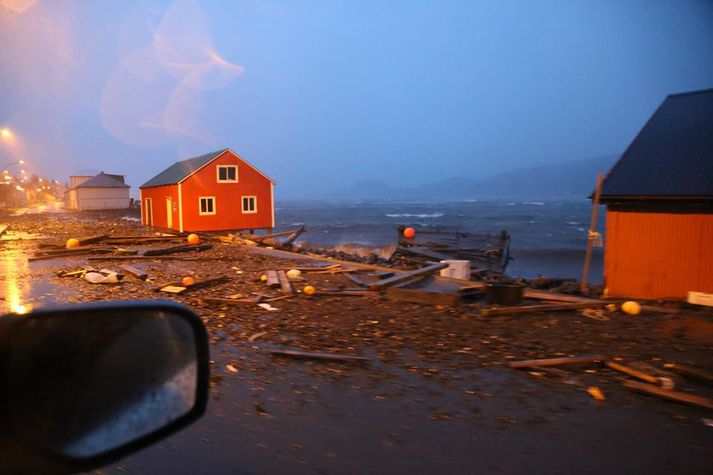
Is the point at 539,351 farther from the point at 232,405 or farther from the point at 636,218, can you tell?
the point at 636,218

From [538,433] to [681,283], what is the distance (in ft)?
37.8

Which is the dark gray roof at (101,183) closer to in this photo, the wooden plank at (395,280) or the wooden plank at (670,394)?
the wooden plank at (395,280)

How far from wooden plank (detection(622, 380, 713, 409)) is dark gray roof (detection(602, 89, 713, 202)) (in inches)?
379

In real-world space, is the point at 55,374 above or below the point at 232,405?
above

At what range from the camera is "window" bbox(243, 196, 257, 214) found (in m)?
33.4

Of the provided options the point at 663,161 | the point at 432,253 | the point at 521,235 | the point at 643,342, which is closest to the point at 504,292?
the point at 643,342

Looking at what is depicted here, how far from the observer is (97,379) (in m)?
1.53

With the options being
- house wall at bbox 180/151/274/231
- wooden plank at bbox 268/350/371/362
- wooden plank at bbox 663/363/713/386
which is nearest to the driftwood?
house wall at bbox 180/151/274/231

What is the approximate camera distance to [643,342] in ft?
25.2

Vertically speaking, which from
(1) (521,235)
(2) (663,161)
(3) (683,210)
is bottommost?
(1) (521,235)

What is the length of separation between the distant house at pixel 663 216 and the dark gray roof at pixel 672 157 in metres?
0.02

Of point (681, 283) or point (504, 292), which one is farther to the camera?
point (681, 283)

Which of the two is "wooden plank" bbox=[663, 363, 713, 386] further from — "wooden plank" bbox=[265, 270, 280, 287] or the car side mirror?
"wooden plank" bbox=[265, 270, 280, 287]

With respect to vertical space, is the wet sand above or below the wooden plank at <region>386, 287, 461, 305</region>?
below
